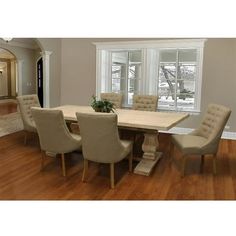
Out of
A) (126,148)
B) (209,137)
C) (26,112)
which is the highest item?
(26,112)

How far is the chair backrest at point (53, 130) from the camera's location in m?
3.15

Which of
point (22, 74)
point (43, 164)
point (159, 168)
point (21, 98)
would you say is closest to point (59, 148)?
point (43, 164)

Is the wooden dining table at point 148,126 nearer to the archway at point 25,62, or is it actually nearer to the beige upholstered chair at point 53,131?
the beige upholstered chair at point 53,131

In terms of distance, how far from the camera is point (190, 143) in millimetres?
3477

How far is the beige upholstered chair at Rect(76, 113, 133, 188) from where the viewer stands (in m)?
2.80

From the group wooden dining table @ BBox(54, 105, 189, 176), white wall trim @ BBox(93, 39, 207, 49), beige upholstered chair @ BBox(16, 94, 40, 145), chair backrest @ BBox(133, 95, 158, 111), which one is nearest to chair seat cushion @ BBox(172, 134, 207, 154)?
wooden dining table @ BBox(54, 105, 189, 176)

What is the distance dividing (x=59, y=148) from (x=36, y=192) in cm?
66

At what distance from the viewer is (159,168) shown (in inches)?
146

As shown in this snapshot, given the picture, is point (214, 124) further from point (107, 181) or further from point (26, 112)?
point (26, 112)

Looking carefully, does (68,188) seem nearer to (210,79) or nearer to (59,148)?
(59,148)

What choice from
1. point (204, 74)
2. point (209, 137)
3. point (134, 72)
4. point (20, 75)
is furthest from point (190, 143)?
point (20, 75)

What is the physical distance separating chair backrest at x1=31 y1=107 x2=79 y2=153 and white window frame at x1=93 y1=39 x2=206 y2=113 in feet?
10.3

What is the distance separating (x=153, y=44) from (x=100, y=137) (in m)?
3.51

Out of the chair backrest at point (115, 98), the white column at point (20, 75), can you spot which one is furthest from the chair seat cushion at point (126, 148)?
the white column at point (20, 75)
